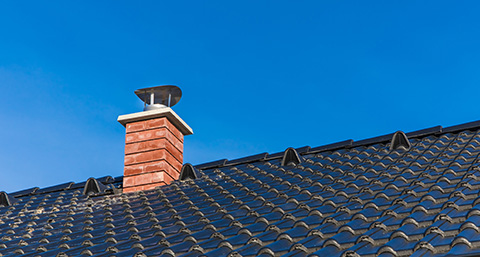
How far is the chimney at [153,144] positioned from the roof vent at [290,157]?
7.37 ft

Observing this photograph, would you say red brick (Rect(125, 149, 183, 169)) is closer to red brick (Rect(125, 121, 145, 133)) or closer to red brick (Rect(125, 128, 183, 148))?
red brick (Rect(125, 128, 183, 148))

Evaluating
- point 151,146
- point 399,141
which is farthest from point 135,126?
point 399,141

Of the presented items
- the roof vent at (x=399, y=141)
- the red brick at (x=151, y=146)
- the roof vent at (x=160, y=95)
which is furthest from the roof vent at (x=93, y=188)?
the roof vent at (x=399, y=141)

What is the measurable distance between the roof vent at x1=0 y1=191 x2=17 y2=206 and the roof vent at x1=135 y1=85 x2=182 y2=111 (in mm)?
3134

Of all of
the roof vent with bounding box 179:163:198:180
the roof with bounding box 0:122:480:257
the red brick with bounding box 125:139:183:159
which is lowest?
the roof with bounding box 0:122:480:257

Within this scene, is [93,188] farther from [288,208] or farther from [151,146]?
[288,208]

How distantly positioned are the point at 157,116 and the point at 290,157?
9.26 feet

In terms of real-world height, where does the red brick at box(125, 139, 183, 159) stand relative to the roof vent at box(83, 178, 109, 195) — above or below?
above

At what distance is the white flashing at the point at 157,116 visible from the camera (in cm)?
1227

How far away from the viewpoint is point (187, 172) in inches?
464

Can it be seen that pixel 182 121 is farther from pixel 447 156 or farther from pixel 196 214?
pixel 447 156

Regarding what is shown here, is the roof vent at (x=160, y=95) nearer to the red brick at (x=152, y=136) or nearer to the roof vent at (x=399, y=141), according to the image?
the red brick at (x=152, y=136)

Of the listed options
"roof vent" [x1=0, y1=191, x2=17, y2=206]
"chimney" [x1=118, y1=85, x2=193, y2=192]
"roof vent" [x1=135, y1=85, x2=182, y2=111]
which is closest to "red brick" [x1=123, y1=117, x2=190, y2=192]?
"chimney" [x1=118, y1=85, x2=193, y2=192]

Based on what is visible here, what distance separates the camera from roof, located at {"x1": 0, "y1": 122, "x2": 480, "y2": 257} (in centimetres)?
636
